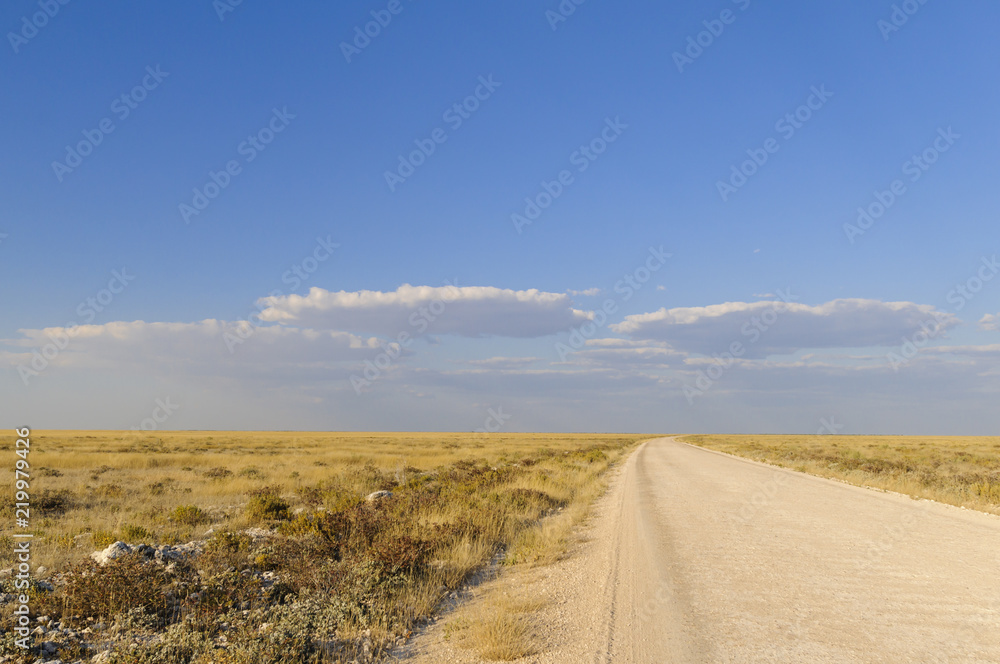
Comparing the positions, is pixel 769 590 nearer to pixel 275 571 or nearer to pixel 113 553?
pixel 275 571

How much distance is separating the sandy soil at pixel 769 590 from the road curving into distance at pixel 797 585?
0.03 metres

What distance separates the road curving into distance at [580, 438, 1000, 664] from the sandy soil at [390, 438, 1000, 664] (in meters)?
0.03

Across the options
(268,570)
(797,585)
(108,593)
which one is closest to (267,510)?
(268,570)

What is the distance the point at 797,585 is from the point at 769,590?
558 mm

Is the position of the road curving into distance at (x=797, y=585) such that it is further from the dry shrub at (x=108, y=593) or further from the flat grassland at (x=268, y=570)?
the dry shrub at (x=108, y=593)

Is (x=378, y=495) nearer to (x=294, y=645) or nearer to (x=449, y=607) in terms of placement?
(x=449, y=607)

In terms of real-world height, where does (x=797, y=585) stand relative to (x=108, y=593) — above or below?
below

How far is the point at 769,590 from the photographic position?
7309 mm

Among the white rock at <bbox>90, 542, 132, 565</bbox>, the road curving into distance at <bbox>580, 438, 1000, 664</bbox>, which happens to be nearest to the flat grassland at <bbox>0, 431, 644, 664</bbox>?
the white rock at <bbox>90, 542, 132, 565</bbox>

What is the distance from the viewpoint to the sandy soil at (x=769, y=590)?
5.42 m

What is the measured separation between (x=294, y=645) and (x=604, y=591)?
4008mm

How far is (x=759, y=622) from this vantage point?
6.10 metres

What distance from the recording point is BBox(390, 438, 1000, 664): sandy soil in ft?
17.8

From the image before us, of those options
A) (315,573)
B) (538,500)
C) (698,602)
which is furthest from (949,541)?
(315,573)
